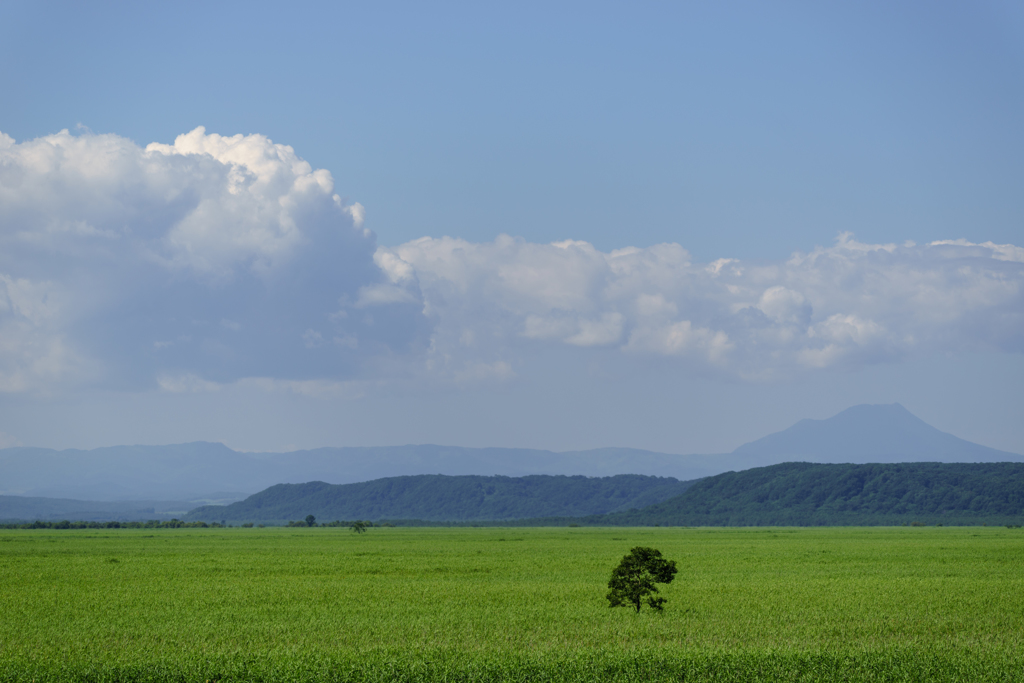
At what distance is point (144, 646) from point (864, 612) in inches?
1107

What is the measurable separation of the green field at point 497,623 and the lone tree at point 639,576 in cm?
65

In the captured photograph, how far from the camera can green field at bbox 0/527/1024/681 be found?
909 inches

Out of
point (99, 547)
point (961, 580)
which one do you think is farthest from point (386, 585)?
point (99, 547)

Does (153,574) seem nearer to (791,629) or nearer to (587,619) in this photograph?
(587,619)

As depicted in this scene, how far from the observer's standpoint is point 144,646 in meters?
28.2

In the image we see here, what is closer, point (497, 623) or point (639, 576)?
point (497, 623)

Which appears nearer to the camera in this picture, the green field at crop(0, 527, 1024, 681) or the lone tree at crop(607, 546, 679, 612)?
the green field at crop(0, 527, 1024, 681)

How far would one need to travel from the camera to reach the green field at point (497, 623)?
75.8 feet

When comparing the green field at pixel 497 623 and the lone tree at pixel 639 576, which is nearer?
the green field at pixel 497 623

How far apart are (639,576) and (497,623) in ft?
23.7

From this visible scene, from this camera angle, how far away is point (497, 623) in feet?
107

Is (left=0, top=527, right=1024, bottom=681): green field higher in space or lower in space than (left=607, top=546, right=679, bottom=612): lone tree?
lower

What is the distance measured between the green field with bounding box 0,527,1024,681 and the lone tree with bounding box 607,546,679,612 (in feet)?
2.12

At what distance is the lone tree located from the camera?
1421 inches
